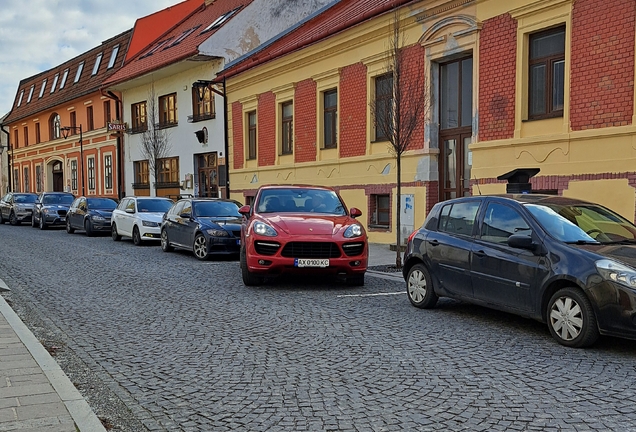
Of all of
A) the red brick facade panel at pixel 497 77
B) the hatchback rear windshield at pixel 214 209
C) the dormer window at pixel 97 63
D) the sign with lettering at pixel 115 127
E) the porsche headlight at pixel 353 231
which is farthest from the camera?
the dormer window at pixel 97 63

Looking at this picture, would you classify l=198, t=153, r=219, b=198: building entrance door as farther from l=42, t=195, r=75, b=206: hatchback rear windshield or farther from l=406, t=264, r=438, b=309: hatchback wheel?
l=406, t=264, r=438, b=309: hatchback wheel

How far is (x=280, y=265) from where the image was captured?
31.0 ft

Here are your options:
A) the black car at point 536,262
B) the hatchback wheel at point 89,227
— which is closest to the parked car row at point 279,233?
the black car at point 536,262

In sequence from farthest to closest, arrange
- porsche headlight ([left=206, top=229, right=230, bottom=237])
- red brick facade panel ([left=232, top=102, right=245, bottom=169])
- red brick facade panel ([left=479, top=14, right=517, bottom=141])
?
1. red brick facade panel ([left=232, top=102, right=245, bottom=169])
2. porsche headlight ([left=206, top=229, right=230, bottom=237])
3. red brick facade panel ([left=479, top=14, right=517, bottom=141])

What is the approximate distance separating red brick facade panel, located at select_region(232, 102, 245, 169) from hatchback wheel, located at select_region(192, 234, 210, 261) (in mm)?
11065

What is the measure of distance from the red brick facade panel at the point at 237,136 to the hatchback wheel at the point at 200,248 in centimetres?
1106

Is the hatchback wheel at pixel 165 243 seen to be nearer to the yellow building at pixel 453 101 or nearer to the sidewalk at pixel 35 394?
the yellow building at pixel 453 101

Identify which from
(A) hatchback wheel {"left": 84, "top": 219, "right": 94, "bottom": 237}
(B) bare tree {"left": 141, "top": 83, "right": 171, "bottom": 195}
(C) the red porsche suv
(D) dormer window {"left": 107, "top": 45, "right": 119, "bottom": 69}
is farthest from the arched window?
(C) the red porsche suv

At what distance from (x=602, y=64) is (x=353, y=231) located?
5.94m

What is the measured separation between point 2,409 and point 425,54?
13837mm

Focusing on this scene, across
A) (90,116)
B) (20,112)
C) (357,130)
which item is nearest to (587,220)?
(357,130)

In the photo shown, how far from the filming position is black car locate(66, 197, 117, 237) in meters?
22.2

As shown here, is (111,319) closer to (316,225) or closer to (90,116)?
(316,225)

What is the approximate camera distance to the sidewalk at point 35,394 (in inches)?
157
